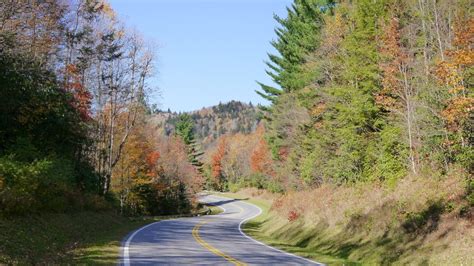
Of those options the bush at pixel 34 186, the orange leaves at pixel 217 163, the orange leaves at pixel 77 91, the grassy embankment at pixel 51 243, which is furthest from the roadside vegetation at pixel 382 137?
the orange leaves at pixel 217 163

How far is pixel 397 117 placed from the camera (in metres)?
21.2

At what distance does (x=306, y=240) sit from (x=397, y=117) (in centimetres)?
821


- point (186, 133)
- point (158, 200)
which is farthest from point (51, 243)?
point (186, 133)

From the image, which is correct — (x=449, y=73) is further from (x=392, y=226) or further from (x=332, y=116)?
(x=332, y=116)

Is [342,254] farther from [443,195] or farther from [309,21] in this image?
[309,21]

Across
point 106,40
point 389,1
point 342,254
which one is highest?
point 106,40

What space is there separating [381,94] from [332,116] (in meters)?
6.26

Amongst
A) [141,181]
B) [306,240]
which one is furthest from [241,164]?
[306,240]

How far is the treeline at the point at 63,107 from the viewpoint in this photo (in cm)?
1906

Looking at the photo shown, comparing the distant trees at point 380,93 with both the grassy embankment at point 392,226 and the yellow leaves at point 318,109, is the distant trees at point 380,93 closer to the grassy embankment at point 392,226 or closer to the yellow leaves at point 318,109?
the yellow leaves at point 318,109

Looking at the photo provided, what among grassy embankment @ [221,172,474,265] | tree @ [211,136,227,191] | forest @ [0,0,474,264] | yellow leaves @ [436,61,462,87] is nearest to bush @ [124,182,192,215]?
forest @ [0,0,474,264]

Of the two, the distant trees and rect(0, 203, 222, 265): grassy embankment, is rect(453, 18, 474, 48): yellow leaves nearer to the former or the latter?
the distant trees

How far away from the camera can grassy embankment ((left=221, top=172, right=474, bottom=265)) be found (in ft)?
46.2

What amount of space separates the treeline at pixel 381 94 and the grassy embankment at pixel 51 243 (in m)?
13.3
